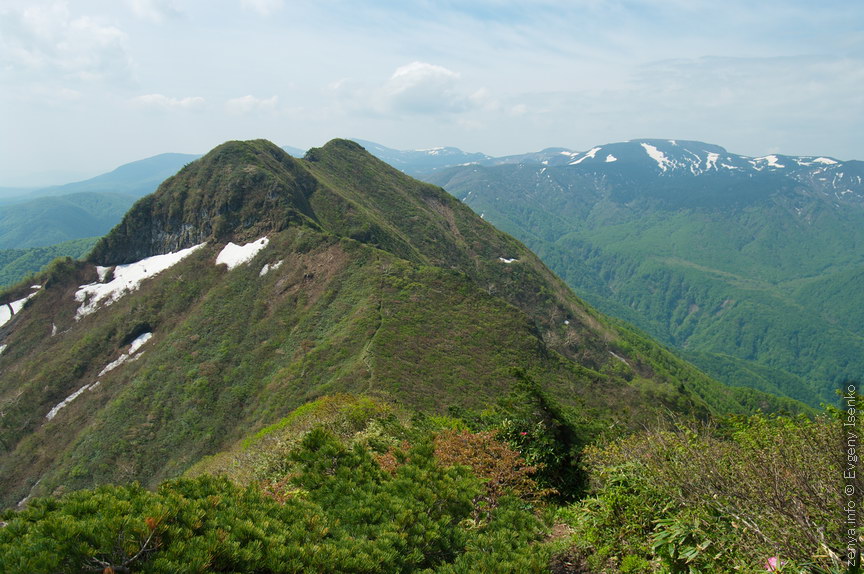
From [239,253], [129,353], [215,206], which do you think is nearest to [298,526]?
[129,353]

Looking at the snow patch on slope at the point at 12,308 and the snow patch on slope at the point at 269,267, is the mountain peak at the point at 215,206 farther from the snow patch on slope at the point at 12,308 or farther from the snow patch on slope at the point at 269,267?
the snow patch on slope at the point at 12,308

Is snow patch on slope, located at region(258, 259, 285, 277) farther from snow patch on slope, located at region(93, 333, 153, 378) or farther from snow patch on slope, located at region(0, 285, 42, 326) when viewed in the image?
snow patch on slope, located at region(0, 285, 42, 326)

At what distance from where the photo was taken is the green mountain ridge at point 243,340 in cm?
4622

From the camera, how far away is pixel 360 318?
52.0 meters

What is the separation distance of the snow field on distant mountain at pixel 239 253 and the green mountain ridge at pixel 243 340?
3.02 feet

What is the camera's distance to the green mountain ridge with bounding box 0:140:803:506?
1820 inches

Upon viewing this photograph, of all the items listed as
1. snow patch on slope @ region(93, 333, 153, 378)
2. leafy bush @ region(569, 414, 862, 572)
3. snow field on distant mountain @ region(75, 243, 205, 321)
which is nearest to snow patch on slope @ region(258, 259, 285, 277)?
snow field on distant mountain @ region(75, 243, 205, 321)

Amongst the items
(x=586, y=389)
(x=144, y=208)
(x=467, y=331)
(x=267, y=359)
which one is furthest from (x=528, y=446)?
(x=144, y=208)

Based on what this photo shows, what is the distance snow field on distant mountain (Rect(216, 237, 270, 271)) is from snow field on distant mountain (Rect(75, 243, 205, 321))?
6.53m

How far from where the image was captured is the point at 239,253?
233ft

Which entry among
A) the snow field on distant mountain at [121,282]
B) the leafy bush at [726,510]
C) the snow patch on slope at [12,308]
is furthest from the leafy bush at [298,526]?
the snow patch on slope at [12,308]

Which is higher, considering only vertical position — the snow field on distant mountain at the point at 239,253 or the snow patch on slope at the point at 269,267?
the snow field on distant mountain at the point at 239,253

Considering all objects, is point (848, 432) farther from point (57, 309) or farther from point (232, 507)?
point (57, 309)

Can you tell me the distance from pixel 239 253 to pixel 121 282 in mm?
23859
